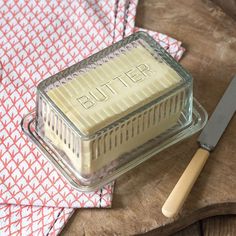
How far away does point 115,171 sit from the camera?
3.14 ft

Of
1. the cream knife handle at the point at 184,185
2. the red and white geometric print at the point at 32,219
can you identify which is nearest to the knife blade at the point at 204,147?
the cream knife handle at the point at 184,185

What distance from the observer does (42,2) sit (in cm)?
116

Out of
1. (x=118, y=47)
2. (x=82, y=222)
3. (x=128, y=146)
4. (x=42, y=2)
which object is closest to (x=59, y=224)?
(x=82, y=222)

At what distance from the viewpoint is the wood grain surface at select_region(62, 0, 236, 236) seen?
0.93 meters

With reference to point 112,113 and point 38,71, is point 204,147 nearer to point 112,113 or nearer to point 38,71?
point 112,113

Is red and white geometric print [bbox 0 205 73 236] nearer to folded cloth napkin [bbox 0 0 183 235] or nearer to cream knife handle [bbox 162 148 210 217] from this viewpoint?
folded cloth napkin [bbox 0 0 183 235]

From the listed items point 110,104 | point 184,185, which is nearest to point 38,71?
point 110,104

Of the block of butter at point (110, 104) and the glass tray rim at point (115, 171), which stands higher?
the block of butter at point (110, 104)

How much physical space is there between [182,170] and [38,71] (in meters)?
0.29

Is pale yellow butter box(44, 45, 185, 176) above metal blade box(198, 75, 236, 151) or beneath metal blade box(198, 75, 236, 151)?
above

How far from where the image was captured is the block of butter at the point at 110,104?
0.91m

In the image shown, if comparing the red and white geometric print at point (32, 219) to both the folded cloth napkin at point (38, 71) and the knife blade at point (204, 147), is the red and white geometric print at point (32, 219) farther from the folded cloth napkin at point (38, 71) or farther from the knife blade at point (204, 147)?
the knife blade at point (204, 147)

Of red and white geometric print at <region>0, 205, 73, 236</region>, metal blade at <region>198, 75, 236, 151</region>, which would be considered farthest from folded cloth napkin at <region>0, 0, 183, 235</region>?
metal blade at <region>198, 75, 236, 151</region>

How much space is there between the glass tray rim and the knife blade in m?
0.02
